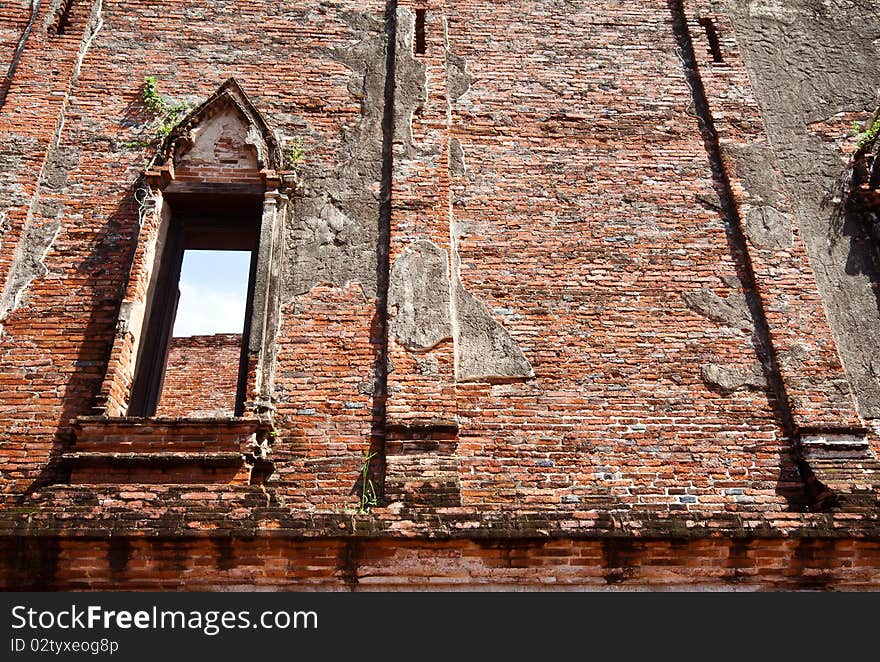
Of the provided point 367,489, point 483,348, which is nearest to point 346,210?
point 483,348

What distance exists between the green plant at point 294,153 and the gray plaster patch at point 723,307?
3386 millimetres

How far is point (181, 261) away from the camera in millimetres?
6234

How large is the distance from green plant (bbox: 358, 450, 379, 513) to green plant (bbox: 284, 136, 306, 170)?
103 inches

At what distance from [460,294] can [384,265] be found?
0.64 metres

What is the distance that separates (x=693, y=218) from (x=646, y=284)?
82cm

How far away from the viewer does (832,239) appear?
6.29m

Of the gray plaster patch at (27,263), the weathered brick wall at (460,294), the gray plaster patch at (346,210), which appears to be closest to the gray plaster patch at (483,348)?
the weathered brick wall at (460,294)

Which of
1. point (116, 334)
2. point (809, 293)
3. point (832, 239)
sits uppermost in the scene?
point (832, 239)

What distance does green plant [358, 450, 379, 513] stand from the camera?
4980 mm

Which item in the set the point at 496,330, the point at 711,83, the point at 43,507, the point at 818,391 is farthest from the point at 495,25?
the point at 43,507

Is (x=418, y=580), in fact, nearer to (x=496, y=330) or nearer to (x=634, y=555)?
(x=634, y=555)

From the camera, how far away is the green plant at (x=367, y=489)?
4.98m

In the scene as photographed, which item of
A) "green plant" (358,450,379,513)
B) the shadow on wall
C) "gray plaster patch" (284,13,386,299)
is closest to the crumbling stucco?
"gray plaster patch" (284,13,386,299)

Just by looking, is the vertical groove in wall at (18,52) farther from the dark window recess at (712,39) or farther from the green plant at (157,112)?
the dark window recess at (712,39)
